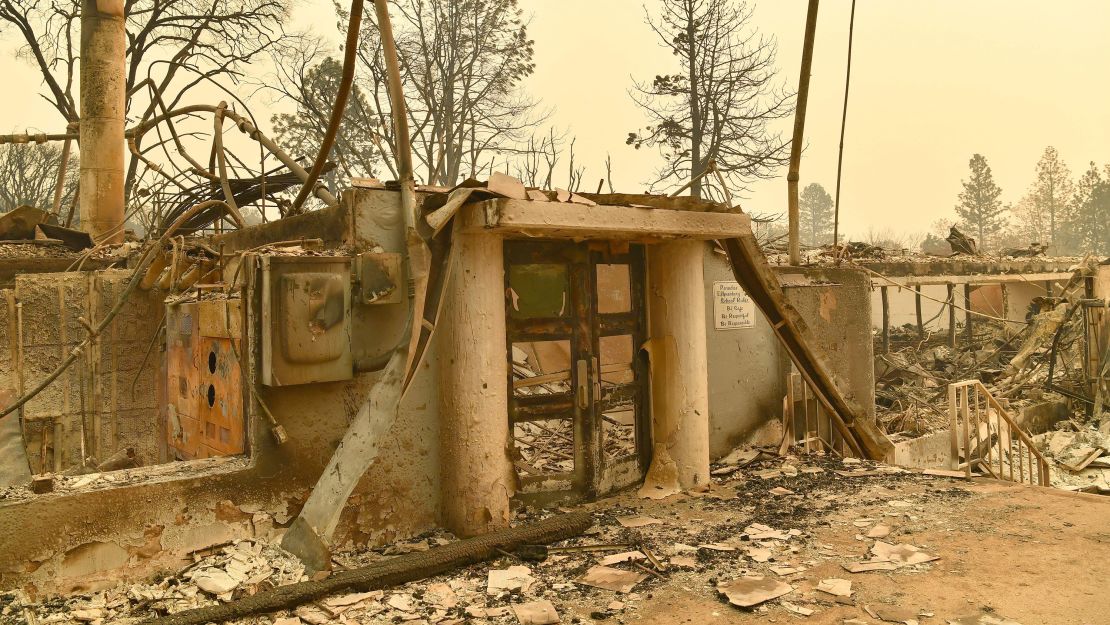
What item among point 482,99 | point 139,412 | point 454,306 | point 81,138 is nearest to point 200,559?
point 454,306

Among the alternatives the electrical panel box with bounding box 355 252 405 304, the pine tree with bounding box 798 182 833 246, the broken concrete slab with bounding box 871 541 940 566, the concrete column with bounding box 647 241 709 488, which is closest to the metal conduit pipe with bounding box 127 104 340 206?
the electrical panel box with bounding box 355 252 405 304

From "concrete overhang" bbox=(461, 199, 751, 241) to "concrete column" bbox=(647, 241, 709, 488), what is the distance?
294 millimetres

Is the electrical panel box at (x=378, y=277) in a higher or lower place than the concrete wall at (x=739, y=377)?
higher

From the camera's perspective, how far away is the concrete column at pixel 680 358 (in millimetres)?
6359

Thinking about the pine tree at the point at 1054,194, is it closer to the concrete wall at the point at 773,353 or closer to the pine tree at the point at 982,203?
the pine tree at the point at 982,203

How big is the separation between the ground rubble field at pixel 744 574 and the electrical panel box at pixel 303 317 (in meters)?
1.12

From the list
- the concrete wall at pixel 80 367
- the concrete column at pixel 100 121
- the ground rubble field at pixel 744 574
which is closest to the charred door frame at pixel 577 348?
the ground rubble field at pixel 744 574

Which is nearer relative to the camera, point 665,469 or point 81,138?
point 665,469

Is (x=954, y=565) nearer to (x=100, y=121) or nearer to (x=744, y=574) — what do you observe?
(x=744, y=574)

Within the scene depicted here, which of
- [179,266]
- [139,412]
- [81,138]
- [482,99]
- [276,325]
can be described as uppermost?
[482,99]

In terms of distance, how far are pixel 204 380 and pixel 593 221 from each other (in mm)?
3405

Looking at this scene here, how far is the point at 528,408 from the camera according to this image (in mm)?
5766

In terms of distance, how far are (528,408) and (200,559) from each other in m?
2.53

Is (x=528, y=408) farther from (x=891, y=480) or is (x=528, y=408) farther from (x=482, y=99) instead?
(x=482, y=99)
